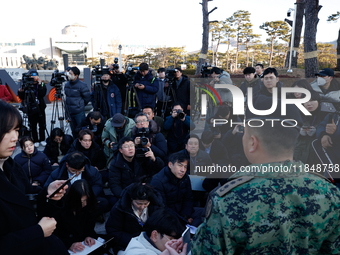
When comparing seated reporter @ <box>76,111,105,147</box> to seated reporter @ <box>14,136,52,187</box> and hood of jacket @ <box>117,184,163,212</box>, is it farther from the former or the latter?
hood of jacket @ <box>117,184,163,212</box>

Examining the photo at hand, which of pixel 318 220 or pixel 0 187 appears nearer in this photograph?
pixel 318 220

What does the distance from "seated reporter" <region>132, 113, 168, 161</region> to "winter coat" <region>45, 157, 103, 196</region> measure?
56 cm

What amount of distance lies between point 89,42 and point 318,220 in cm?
5007

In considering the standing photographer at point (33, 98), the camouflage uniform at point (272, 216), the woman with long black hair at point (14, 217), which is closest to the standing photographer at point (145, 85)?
the standing photographer at point (33, 98)

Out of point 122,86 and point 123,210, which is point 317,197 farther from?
point 122,86

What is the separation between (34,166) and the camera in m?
3.13

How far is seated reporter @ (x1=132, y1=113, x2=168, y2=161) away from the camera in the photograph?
117 inches

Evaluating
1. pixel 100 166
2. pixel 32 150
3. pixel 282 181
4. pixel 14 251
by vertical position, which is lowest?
pixel 100 166

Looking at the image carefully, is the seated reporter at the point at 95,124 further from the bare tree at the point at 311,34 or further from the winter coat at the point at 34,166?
the bare tree at the point at 311,34

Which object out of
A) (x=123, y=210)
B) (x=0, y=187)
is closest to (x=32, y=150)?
(x=123, y=210)

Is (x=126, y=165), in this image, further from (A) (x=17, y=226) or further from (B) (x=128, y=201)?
(A) (x=17, y=226)

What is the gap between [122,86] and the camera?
522 cm

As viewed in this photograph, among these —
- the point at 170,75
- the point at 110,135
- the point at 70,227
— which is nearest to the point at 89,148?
the point at 110,135

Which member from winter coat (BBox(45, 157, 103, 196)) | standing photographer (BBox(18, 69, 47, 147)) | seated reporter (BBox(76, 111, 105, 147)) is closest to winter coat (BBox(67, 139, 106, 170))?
seated reporter (BBox(76, 111, 105, 147))
